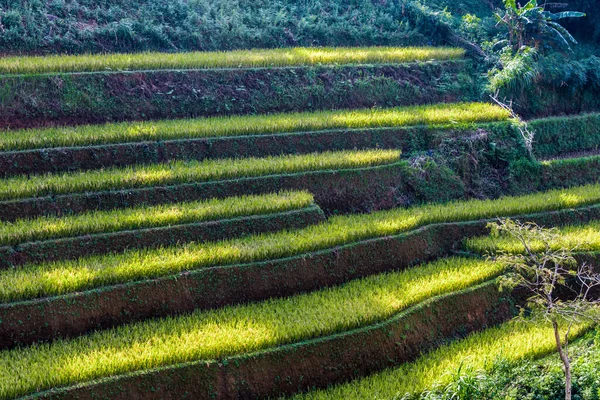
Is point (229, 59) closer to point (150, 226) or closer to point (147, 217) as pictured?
point (147, 217)

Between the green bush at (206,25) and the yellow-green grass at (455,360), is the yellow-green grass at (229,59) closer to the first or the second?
the green bush at (206,25)

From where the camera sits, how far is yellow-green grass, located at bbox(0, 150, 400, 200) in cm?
913

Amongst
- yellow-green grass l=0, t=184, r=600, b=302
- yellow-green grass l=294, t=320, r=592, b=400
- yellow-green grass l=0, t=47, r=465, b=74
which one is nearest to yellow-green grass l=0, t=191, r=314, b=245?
yellow-green grass l=0, t=184, r=600, b=302

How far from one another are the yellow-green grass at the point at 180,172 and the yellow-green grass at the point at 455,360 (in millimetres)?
3433

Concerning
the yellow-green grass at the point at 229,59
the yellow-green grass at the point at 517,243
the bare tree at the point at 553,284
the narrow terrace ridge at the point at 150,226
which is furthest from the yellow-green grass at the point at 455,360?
the yellow-green grass at the point at 229,59

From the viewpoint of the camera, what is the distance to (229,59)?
501 inches

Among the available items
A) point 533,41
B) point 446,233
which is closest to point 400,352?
point 446,233

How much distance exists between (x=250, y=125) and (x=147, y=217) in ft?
9.77

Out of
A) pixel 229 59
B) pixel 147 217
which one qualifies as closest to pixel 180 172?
pixel 147 217

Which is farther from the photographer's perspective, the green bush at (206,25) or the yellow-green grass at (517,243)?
the green bush at (206,25)

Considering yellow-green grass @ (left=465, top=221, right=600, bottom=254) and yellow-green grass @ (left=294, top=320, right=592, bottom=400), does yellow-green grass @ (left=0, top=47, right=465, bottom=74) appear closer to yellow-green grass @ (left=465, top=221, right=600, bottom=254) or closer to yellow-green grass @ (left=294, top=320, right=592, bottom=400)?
yellow-green grass @ (left=465, top=221, right=600, bottom=254)

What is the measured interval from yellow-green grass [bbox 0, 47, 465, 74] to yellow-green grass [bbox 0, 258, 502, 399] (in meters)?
5.17

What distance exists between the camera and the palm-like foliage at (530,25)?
14.7m

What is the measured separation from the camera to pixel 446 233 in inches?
411
